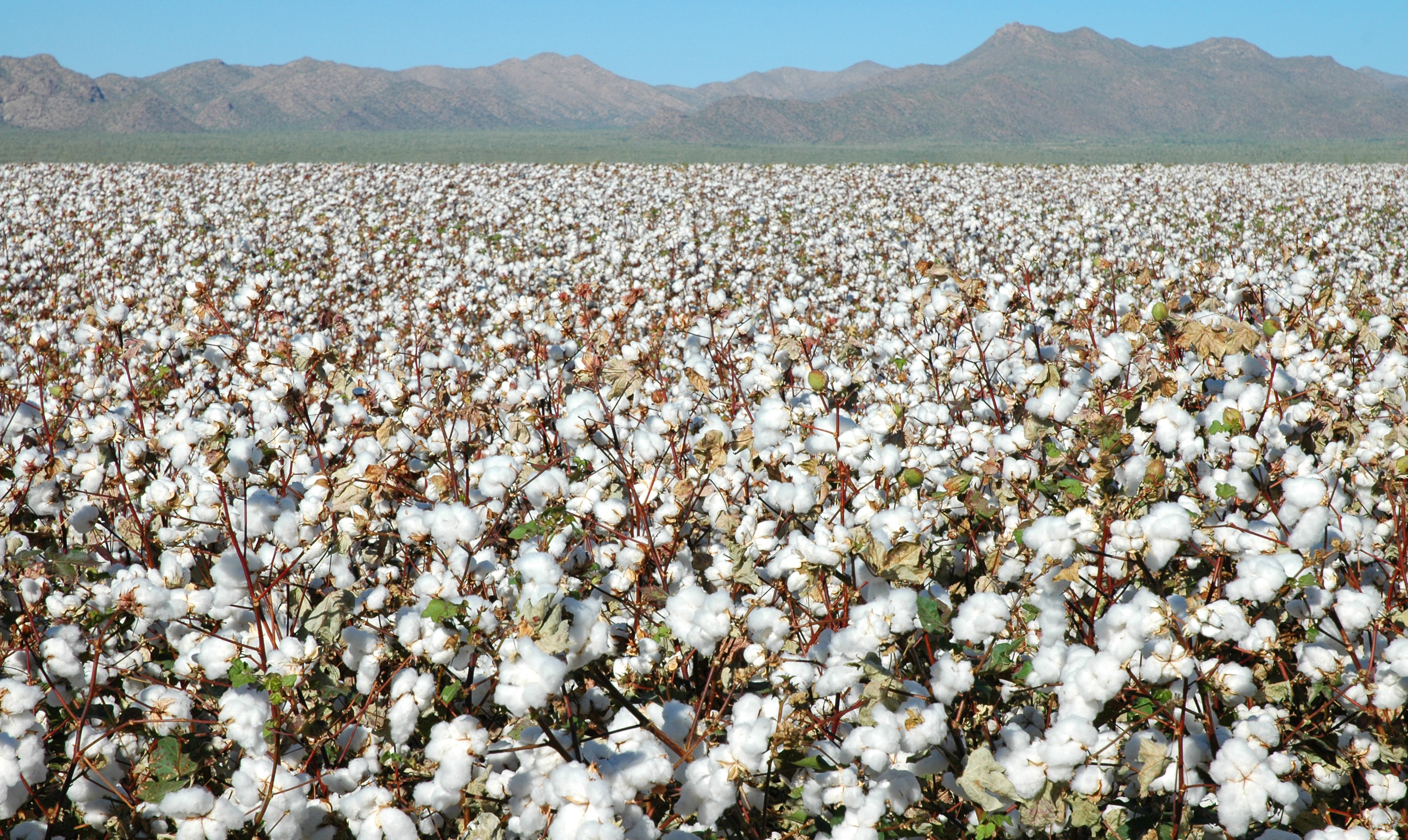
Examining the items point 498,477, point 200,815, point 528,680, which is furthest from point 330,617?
point 528,680

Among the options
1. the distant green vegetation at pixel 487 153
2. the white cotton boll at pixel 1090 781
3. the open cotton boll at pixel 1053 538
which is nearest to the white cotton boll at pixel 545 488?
the open cotton boll at pixel 1053 538

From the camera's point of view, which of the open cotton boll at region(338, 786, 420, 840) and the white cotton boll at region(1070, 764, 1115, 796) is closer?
the white cotton boll at region(1070, 764, 1115, 796)

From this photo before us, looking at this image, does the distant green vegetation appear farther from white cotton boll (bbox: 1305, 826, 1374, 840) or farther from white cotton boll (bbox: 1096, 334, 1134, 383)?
white cotton boll (bbox: 1305, 826, 1374, 840)

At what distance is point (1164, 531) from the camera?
192 centimetres

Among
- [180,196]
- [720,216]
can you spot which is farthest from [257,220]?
[720,216]

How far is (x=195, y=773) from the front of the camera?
2.12 metres

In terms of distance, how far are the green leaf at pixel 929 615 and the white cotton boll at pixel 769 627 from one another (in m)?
0.33

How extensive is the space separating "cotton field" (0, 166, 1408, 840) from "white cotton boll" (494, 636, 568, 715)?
0.03 feet

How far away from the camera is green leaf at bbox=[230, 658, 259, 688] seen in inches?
76.7

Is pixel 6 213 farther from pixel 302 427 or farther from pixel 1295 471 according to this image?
pixel 1295 471

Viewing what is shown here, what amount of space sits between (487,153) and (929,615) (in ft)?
189

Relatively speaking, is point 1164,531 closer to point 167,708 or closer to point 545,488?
point 545,488

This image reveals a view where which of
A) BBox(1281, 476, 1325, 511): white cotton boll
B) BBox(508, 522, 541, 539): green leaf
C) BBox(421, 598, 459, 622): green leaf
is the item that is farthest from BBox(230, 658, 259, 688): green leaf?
BBox(1281, 476, 1325, 511): white cotton boll

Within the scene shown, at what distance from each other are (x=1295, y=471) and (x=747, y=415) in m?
2.24
